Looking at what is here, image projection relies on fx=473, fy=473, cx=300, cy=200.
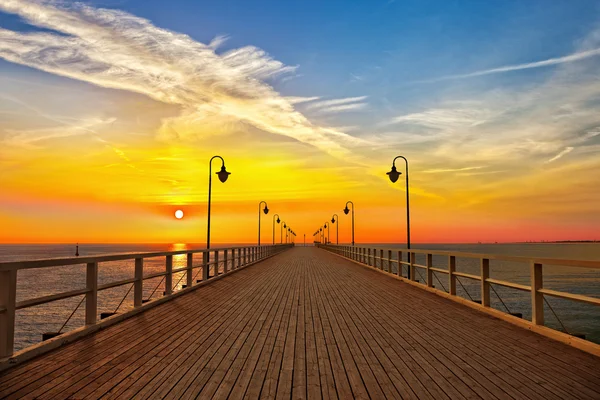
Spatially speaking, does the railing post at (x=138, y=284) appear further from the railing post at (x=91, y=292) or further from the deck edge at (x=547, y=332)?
the deck edge at (x=547, y=332)

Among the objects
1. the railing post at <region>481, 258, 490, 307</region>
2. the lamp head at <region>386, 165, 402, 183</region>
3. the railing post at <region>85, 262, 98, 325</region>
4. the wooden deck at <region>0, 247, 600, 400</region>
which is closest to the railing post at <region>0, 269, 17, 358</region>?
the wooden deck at <region>0, 247, 600, 400</region>

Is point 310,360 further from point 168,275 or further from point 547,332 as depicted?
point 168,275

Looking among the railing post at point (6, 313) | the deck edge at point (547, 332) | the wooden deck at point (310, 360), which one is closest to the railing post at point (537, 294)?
the deck edge at point (547, 332)

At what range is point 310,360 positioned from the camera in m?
5.81

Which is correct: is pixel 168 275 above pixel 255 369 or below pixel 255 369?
above

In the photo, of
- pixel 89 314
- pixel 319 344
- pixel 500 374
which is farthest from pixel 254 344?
pixel 500 374

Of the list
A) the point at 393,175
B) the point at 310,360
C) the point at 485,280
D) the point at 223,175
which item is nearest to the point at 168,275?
the point at 310,360

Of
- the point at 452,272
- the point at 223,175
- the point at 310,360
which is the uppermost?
the point at 223,175

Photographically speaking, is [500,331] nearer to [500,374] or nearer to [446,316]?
[446,316]

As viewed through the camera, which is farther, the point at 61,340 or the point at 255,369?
the point at 61,340

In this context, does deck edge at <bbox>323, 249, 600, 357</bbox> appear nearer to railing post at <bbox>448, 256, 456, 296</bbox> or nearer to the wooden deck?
the wooden deck

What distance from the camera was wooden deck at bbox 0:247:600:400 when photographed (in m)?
4.62

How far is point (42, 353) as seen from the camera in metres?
5.94

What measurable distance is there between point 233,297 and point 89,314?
5376 millimetres
